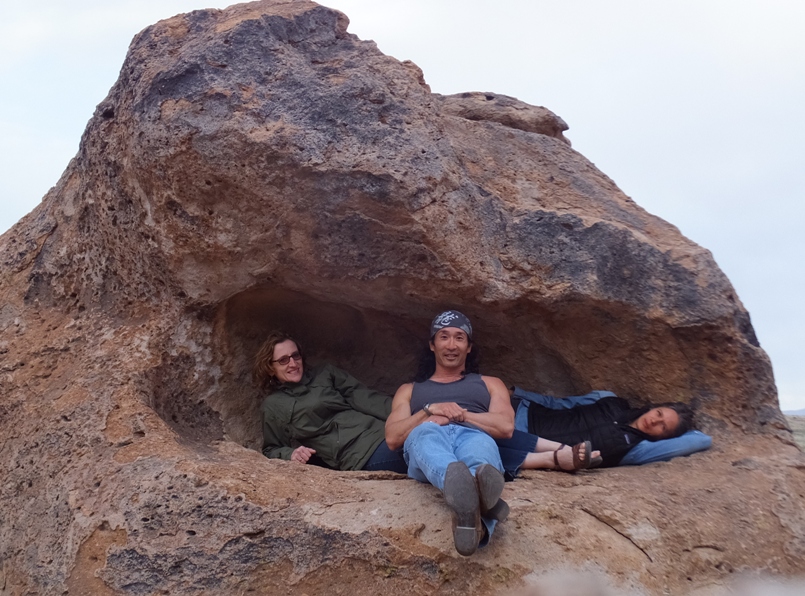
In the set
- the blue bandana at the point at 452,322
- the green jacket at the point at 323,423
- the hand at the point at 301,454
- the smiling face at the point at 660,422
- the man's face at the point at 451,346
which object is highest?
the blue bandana at the point at 452,322

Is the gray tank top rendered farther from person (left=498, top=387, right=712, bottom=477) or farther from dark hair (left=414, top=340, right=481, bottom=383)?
dark hair (left=414, top=340, right=481, bottom=383)

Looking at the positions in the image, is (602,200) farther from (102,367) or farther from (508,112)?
(102,367)

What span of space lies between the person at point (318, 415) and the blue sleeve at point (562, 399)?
773mm

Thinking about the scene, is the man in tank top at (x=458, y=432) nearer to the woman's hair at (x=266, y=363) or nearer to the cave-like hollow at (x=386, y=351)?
the cave-like hollow at (x=386, y=351)

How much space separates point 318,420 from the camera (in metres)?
3.65

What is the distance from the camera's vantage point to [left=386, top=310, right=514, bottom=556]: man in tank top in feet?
7.66

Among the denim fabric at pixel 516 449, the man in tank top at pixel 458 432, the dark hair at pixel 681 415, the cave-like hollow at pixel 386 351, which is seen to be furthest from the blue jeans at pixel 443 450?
the dark hair at pixel 681 415

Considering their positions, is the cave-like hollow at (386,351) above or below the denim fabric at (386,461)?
above

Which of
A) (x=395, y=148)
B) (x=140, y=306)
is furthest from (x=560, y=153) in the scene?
(x=140, y=306)

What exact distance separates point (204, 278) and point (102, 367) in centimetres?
65

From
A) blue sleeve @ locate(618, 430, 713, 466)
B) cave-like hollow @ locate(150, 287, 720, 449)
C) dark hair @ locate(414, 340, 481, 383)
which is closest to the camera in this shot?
blue sleeve @ locate(618, 430, 713, 466)

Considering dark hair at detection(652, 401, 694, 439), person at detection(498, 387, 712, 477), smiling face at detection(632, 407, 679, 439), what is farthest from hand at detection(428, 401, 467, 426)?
dark hair at detection(652, 401, 694, 439)

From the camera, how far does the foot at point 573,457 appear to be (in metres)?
3.15

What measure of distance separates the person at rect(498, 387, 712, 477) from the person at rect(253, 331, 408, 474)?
2.03 ft
